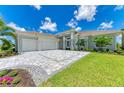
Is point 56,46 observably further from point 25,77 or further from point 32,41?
point 25,77

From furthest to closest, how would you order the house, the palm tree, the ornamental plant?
the house, the palm tree, the ornamental plant

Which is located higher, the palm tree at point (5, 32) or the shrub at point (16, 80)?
the palm tree at point (5, 32)

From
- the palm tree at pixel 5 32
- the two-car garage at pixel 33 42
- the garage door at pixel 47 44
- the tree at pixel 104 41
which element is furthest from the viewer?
the garage door at pixel 47 44

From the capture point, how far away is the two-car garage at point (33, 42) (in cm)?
1901

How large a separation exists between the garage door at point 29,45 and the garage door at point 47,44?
1.69 meters

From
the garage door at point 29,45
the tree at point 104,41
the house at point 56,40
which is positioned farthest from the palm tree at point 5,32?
the tree at point 104,41

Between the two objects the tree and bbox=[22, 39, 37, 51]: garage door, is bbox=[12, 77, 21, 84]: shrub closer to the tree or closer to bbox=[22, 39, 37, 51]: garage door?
bbox=[22, 39, 37, 51]: garage door

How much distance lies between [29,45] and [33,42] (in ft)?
4.11

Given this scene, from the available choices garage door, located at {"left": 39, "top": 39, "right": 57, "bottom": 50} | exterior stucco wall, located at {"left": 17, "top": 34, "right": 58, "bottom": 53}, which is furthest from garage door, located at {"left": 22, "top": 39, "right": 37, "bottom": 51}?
garage door, located at {"left": 39, "top": 39, "right": 57, "bottom": 50}

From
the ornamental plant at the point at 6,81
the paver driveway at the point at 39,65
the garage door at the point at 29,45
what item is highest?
the garage door at the point at 29,45

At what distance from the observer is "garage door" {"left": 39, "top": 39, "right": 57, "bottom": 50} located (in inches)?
939

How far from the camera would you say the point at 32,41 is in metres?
21.6

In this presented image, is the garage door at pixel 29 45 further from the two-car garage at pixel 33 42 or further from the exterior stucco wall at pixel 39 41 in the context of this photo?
the exterior stucco wall at pixel 39 41
